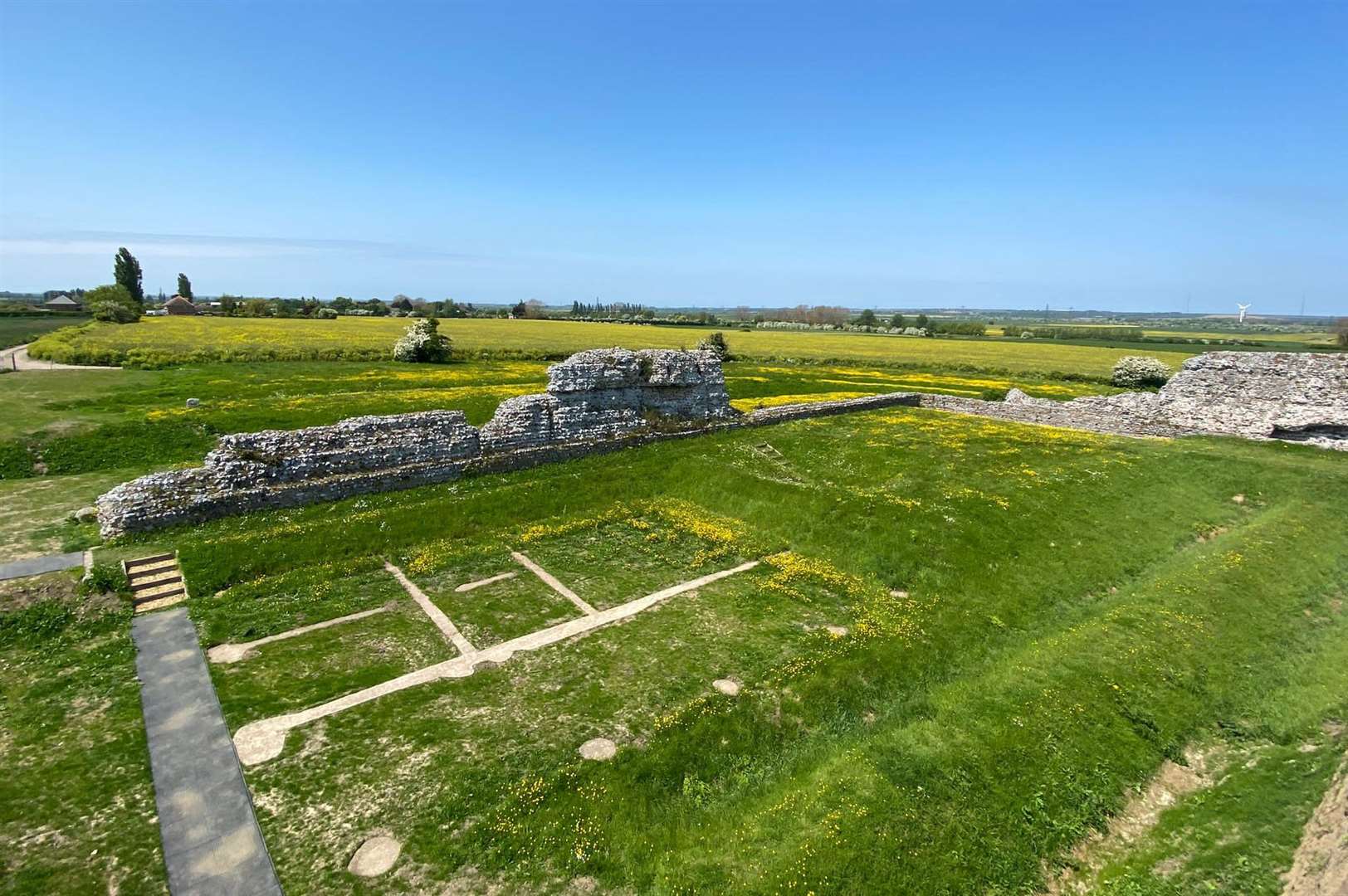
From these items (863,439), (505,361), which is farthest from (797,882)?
(505,361)

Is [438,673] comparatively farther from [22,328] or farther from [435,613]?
[22,328]

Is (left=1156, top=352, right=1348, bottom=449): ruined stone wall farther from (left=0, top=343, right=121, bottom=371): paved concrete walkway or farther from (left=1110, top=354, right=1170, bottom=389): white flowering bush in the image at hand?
(left=0, top=343, right=121, bottom=371): paved concrete walkway

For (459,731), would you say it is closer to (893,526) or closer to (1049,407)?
(893,526)

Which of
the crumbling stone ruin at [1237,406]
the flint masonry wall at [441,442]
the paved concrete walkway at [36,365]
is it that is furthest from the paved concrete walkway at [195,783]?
the paved concrete walkway at [36,365]

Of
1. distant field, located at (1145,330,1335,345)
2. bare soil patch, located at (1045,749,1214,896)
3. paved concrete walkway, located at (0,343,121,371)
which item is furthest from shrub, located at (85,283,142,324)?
distant field, located at (1145,330,1335,345)

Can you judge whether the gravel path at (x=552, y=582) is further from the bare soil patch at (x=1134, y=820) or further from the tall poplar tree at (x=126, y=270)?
the tall poplar tree at (x=126, y=270)
